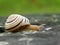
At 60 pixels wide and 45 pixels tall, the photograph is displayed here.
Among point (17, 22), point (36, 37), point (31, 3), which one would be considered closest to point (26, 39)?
point (36, 37)

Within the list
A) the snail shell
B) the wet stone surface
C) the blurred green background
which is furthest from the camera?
the blurred green background

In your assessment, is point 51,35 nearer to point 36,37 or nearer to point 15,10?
point 36,37

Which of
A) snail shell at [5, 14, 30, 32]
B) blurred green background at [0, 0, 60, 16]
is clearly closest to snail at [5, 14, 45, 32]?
snail shell at [5, 14, 30, 32]

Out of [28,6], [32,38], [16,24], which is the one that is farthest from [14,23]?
[28,6]

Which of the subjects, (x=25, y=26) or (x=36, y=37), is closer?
(x=36, y=37)

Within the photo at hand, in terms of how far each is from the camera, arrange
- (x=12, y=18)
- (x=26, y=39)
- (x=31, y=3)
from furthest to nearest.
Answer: (x=31, y=3) < (x=12, y=18) < (x=26, y=39)

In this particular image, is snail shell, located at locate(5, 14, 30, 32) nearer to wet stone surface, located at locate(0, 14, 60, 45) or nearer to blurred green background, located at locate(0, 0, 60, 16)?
wet stone surface, located at locate(0, 14, 60, 45)

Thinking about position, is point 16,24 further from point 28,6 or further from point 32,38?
point 28,6

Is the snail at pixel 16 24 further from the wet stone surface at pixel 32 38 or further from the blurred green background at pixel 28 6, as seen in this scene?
the blurred green background at pixel 28 6
